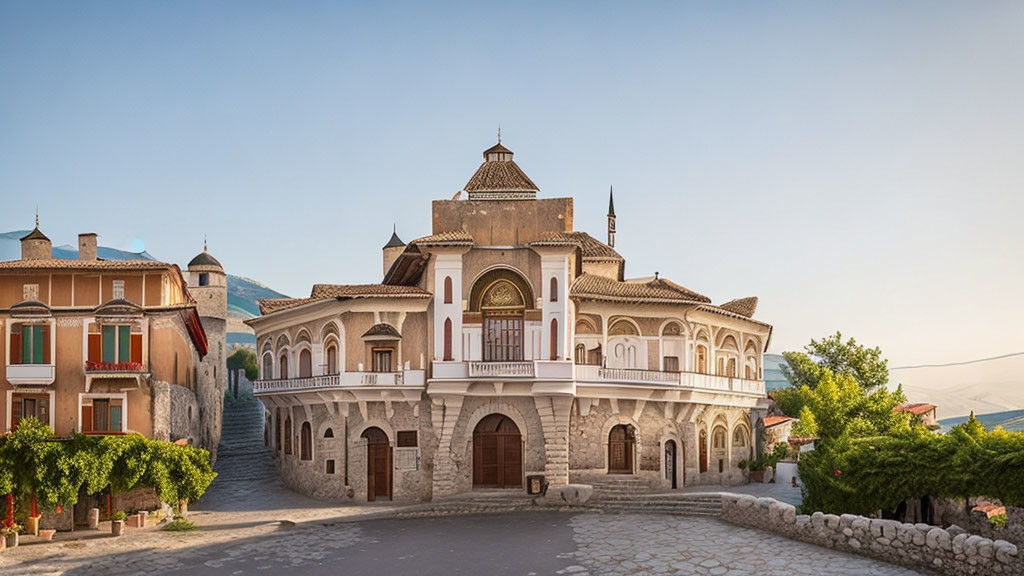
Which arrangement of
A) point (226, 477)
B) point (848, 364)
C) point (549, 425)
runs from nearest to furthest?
point (549, 425) < point (226, 477) < point (848, 364)

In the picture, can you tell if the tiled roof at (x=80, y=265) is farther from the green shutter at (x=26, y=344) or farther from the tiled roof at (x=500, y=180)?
the tiled roof at (x=500, y=180)

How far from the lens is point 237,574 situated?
27.0m

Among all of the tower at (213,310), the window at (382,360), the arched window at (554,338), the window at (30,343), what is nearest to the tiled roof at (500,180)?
the arched window at (554,338)

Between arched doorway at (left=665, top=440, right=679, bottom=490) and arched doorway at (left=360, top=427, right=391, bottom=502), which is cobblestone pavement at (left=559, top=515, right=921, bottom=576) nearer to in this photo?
arched doorway at (left=665, top=440, right=679, bottom=490)

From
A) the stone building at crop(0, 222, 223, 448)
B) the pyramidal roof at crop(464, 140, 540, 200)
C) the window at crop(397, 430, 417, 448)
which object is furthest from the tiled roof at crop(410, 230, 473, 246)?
the stone building at crop(0, 222, 223, 448)

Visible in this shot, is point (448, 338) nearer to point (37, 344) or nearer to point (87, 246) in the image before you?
point (37, 344)

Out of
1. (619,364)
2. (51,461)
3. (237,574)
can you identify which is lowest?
(237,574)

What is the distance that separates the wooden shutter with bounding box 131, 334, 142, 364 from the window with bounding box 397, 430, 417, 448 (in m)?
10.3

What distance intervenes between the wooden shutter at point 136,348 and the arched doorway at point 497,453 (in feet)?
42.6

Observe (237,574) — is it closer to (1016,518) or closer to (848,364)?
(1016,518)

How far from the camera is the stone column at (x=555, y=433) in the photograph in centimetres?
3806

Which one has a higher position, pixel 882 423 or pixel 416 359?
pixel 416 359

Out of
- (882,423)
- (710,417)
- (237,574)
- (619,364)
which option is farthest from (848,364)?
(237,574)

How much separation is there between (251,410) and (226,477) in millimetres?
22851
